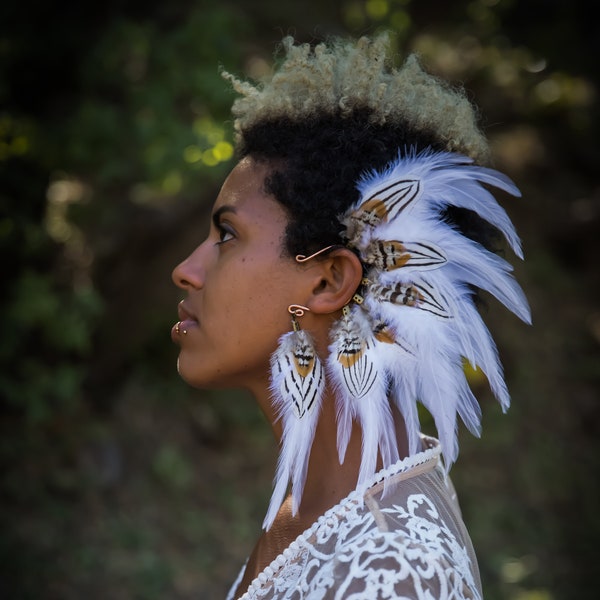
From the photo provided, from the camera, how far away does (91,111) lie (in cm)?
434

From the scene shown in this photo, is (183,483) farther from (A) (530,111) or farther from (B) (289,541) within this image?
(A) (530,111)

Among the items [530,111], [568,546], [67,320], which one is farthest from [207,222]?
[530,111]

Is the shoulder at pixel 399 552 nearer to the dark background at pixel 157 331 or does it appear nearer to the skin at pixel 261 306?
the skin at pixel 261 306

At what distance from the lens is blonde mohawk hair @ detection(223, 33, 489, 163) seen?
192 cm

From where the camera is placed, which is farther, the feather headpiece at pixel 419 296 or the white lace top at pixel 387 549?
the feather headpiece at pixel 419 296

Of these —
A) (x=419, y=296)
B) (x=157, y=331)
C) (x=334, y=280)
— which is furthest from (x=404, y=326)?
(x=157, y=331)

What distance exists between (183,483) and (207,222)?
5.65 ft

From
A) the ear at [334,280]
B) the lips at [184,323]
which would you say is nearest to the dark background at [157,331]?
the lips at [184,323]

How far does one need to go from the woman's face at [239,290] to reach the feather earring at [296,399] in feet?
0.15

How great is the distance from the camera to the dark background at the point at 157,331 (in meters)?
4.31

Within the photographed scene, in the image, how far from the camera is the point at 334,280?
1.86 meters

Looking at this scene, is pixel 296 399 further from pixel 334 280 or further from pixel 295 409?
pixel 334 280

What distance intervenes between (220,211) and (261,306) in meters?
0.27

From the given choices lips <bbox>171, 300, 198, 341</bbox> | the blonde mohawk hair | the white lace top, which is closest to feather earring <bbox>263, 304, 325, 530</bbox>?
the white lace top
